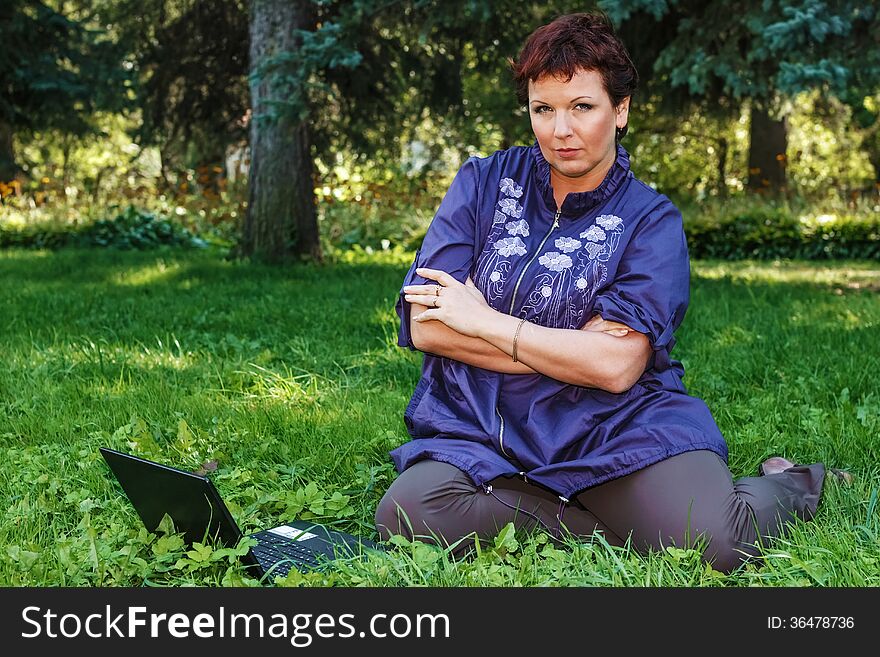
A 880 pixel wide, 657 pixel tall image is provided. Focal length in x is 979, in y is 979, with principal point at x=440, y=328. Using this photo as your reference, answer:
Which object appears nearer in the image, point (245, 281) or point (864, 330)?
point (864, 330)

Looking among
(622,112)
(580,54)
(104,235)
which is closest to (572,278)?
(622,112)

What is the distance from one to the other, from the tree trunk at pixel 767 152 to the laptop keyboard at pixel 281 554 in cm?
1286

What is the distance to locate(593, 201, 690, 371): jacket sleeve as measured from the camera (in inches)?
107

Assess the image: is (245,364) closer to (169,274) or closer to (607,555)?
(607,555)

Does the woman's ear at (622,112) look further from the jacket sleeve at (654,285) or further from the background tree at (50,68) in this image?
the background tree at (50,68)

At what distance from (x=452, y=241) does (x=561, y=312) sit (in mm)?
390

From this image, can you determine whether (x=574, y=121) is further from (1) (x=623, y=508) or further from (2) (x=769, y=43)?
(2) (x=769, y=43)

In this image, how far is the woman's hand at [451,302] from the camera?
2732 millimetres

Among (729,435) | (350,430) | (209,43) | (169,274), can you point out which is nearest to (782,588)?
(729,435)

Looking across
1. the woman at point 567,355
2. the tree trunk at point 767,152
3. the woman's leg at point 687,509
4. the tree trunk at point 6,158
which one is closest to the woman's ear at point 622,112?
the woman at point 567,355

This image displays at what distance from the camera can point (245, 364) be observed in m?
4.79

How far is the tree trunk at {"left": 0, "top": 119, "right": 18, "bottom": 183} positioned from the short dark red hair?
14.1 metres

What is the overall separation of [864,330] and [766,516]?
3.29 metres

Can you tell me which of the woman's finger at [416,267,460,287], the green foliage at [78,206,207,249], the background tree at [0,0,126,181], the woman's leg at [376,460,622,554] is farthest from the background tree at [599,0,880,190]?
the background tree at [0,0,126,181]
